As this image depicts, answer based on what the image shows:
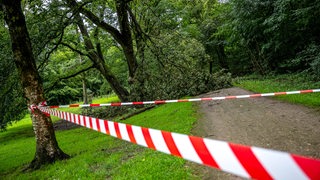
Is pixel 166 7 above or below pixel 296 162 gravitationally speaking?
above

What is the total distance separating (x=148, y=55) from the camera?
52.1 ft

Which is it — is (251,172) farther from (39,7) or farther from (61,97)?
(61,97)

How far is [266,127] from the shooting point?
741 centimetres

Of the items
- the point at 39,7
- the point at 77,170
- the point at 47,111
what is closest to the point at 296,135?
the point at 77,170

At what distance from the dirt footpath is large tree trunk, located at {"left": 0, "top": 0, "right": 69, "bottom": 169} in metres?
4.42

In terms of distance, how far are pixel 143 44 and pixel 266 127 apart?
8.97 metres

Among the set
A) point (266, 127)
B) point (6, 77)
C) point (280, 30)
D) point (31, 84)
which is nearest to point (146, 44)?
point (6, 77)

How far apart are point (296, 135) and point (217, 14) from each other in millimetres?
26868

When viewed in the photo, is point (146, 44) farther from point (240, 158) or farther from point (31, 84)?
point (240, 158)

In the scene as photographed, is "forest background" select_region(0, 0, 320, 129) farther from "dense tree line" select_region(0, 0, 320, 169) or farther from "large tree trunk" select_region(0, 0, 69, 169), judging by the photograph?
"large tree trunk" select_region(0, 0, 69, 169)

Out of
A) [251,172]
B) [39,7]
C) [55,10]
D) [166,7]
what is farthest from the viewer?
[166,7]

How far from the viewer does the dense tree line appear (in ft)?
34.7

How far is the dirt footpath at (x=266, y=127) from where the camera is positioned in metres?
5.57

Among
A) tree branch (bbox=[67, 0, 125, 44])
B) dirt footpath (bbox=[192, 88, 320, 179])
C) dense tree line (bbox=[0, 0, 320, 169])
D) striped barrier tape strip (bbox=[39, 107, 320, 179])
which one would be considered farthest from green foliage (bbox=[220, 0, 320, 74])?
striped barrier tape strip (bbox=[39, 107, 320, 179])
